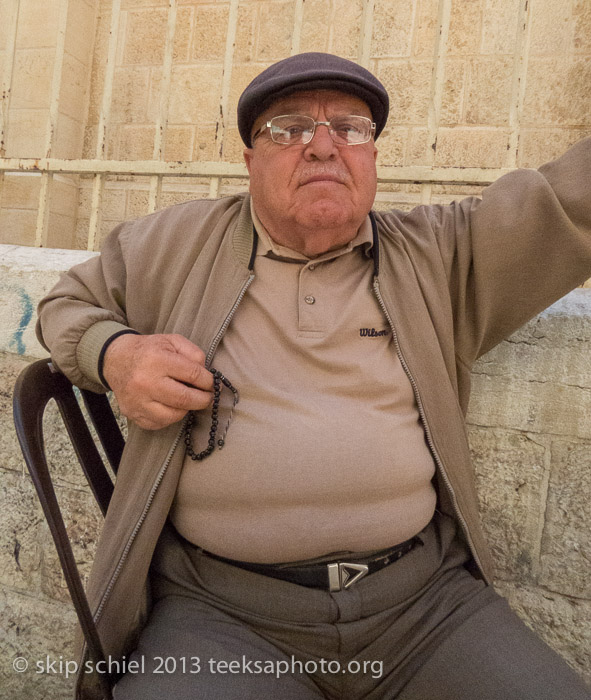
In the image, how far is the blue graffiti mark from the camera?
205 centimetres

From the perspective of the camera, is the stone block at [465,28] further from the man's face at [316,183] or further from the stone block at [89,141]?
the man's face at [316,183]

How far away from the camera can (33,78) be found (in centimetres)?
499

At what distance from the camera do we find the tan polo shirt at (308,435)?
4.43ft

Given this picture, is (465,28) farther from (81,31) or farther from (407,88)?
(81,31)

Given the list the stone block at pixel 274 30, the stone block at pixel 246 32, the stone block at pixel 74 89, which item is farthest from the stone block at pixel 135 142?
the stone block at pixel 274 30

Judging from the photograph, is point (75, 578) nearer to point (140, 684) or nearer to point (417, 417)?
point (140, 684)

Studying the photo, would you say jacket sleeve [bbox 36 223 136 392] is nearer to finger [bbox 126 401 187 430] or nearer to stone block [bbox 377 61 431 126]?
finger [bbox 126 401 187 430]

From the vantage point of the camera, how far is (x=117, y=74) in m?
5.16

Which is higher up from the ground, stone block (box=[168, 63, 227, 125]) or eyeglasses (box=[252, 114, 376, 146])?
stone block (box=[168, 63, 227, 125])

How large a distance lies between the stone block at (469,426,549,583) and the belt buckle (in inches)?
20.9

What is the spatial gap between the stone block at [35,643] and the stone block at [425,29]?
4.36 m

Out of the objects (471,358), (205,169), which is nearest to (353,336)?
(471,358)

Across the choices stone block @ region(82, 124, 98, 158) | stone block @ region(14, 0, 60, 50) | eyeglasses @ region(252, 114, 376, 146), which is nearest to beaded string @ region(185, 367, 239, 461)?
eyeglasses @ region(252, 114, 376, 146)

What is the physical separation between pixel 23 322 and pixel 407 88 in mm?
3626
